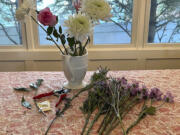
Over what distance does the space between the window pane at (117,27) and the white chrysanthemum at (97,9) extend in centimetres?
115

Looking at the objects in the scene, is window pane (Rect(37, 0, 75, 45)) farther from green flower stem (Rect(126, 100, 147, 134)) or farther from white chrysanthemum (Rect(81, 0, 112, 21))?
green flower stem (Rect(126, 100, 147, 134))

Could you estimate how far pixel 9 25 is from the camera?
228 centimetres

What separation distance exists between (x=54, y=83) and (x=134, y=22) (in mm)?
1228

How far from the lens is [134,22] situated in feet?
7.38

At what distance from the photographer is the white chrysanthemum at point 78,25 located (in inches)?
42.2

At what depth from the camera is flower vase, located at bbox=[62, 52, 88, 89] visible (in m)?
1.22

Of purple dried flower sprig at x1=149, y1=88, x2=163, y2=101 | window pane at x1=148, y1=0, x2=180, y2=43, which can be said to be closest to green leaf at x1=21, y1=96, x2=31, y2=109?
purple dried flower sprig at x1=149, y1=88, x2=163, y2=101

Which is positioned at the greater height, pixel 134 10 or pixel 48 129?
pixel 134 10

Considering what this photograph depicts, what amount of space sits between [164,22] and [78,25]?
4.86 ft

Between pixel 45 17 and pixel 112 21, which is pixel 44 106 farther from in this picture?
pixel 112 21

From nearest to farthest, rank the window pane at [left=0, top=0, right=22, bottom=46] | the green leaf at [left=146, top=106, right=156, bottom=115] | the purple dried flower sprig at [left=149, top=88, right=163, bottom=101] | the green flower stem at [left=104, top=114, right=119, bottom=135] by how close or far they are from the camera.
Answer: the green flower stem at [left=104, top=114, right=119, bottom=135] → the green leaf at [left=146, top=106, right=156, bottom=115] → the purple dried flower sprig at [left=149, top=88, right=163, bottom=101] → the window pane at [left=0, top=0, right=22, bottom=46]

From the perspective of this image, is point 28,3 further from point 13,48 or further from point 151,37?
point 151,37

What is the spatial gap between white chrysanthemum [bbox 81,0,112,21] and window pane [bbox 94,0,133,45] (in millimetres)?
1153

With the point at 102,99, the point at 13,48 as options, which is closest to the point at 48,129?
the point at 102,99
